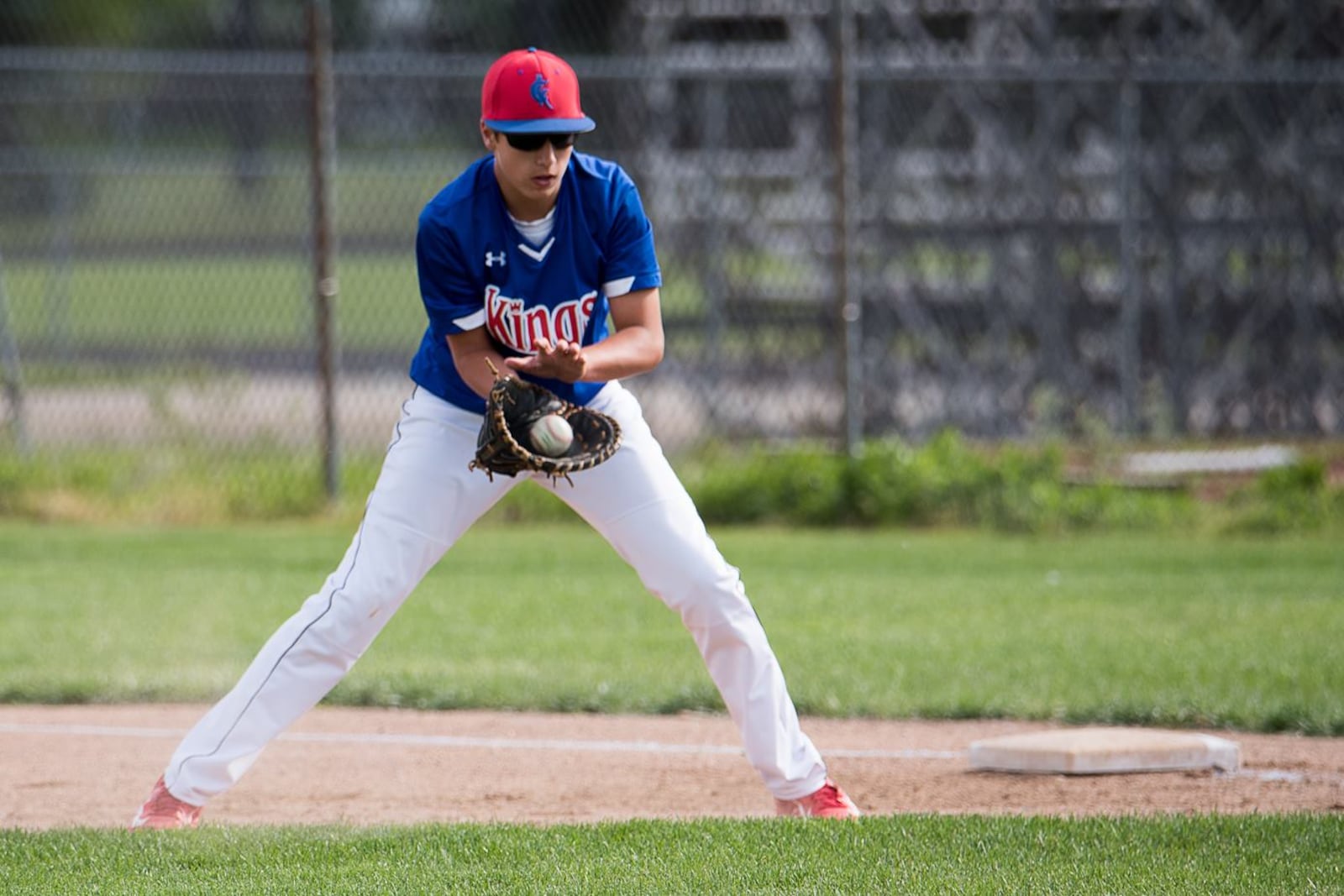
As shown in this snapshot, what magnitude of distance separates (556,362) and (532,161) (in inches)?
20.8

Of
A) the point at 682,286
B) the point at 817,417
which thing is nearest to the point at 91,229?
the point at 682,286

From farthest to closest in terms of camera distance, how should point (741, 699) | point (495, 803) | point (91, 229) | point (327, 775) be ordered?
point (91, 229) < point (327, 775) < point (495, 803) < point (741, 699)

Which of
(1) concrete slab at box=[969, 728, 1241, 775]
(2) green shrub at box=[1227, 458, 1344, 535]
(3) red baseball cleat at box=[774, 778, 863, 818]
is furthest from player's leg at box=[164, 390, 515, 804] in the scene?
(2) green shrub at box=[1227, 458, 1344, 535]

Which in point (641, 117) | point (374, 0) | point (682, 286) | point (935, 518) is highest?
point (374, 0)

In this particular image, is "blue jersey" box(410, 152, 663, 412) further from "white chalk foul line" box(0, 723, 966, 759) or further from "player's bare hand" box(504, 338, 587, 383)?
"white chalk foul line" box(0, 723, 966, 759)

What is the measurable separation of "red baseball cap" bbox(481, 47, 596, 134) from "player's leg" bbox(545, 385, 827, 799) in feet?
2.76

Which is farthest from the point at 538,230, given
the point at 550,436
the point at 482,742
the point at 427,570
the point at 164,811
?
the point at 482,742

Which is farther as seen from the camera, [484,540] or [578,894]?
[484,540]

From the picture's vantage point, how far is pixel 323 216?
408 inches

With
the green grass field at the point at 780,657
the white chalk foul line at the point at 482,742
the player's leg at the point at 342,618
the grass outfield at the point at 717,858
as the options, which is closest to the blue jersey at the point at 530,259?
the player's leg at the point at 342,618

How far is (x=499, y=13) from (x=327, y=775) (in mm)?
19151

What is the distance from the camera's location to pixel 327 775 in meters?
5.69

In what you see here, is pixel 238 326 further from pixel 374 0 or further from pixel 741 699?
pixel 741 699

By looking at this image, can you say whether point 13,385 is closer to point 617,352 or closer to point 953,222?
point 953,222
